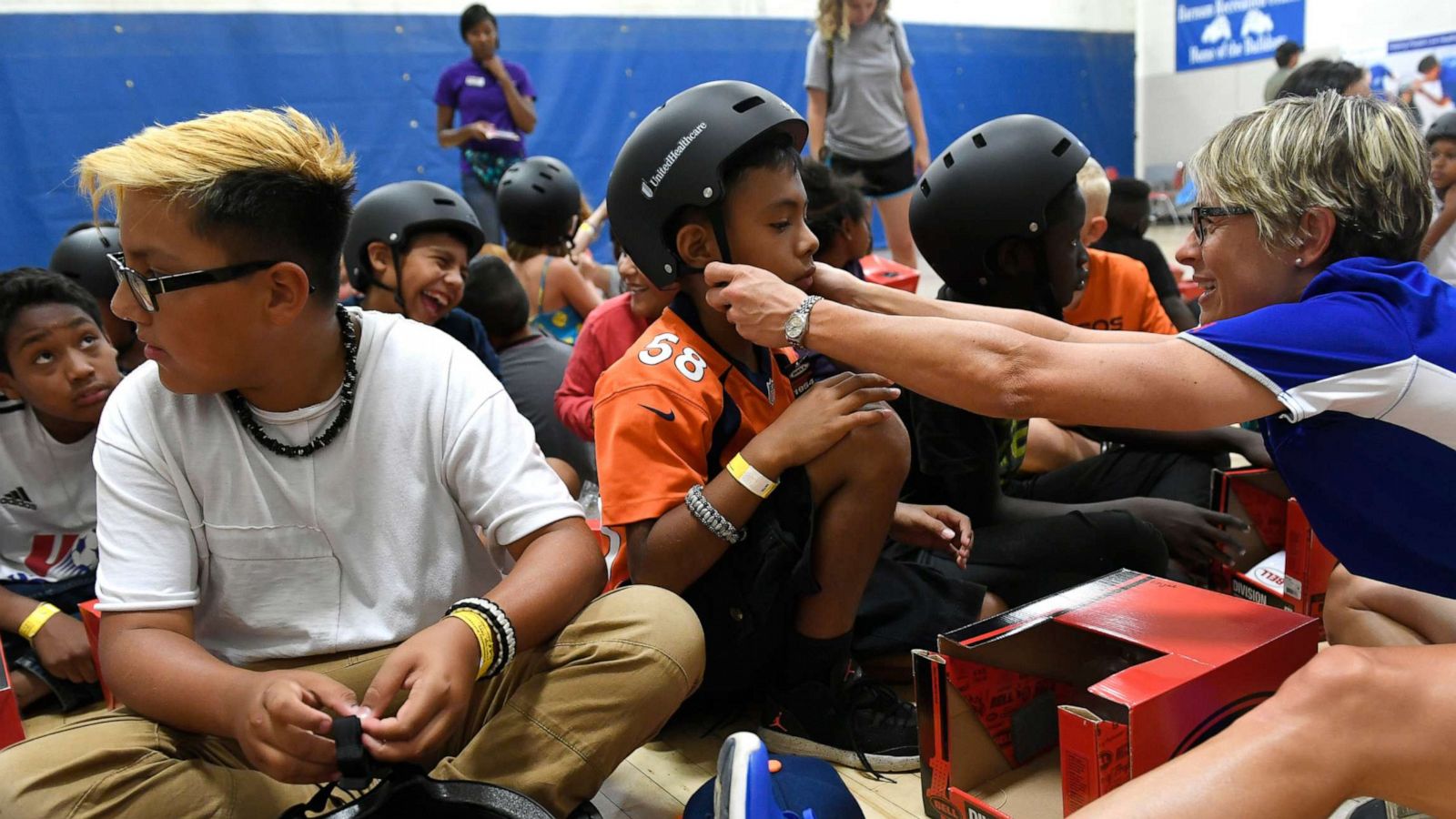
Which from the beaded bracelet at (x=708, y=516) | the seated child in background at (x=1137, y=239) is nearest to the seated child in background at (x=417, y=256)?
the beaded bracelet at (x=708, y=516)

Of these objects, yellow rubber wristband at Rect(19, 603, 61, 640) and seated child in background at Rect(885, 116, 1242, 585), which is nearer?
seated child in background at Rect(885, 116, 1242, 585)

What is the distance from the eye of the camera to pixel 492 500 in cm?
160

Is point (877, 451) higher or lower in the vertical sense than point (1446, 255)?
higher

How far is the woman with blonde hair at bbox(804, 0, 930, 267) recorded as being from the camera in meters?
5.78

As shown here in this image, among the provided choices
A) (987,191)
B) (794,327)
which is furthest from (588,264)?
(794,327)

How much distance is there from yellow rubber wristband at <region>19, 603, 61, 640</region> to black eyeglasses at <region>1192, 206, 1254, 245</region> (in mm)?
2429

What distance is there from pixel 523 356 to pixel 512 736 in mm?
2054

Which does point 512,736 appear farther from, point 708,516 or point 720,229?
point 720,229

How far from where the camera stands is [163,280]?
4.76 feet

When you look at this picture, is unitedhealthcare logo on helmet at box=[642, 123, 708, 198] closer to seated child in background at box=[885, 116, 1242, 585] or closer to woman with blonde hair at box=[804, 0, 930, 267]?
seated child in background at box=[885, 116, 1242, 585]

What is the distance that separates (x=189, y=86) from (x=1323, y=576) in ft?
24.0

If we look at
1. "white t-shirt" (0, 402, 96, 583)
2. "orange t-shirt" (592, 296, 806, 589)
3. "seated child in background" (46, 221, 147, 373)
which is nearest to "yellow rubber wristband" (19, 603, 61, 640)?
"white t-shirt" (0, 402, 96, 583)

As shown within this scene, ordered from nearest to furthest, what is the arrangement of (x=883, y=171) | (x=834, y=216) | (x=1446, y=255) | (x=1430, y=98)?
(x=834, y=216)
(x=1446, y=255)
(x=883, y=171)
(x=1430, y=98)

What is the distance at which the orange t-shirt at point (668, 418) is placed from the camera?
180cm
